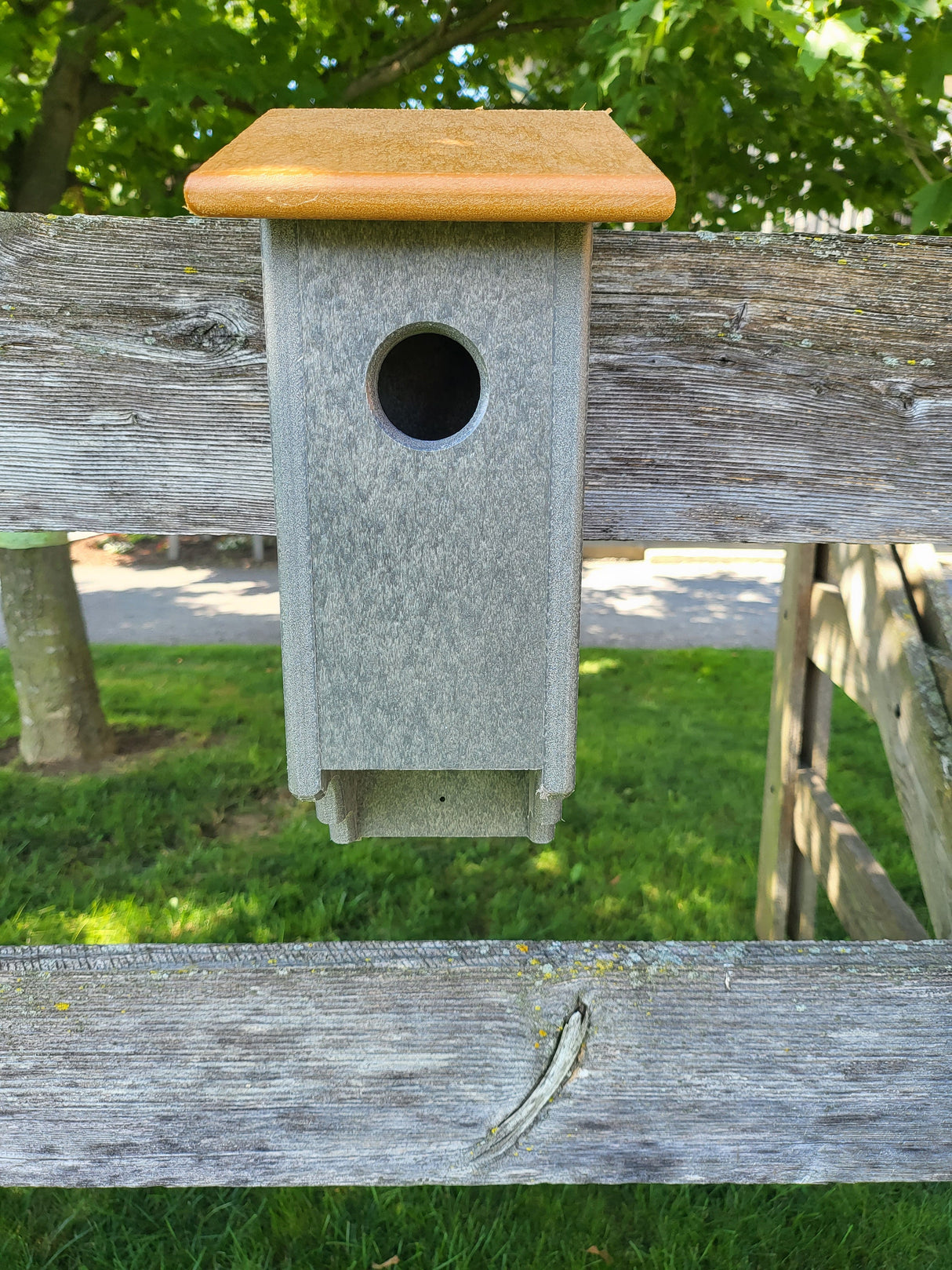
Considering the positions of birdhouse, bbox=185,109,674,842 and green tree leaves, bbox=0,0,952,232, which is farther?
green tree leaves, bbox=0,0,952,232

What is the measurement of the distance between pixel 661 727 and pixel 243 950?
179 inches

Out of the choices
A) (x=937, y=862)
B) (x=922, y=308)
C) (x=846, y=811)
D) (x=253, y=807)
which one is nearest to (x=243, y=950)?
(x=922, y=308)

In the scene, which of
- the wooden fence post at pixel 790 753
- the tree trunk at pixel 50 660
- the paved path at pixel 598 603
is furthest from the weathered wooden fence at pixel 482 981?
the paved path at pixel 598 603

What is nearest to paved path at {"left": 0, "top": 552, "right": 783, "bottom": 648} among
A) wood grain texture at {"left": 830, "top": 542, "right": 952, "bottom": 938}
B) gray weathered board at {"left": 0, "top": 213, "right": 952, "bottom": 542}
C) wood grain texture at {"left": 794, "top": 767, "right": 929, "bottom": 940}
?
wood grain texture at {"left": 794, "top": 767, "right": 929, "bottom": 940}

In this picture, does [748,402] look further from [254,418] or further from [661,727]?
[661,727]

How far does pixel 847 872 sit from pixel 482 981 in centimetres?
182

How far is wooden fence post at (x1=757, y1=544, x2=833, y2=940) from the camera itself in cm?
302

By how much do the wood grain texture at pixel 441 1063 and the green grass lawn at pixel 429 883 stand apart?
4.10ft

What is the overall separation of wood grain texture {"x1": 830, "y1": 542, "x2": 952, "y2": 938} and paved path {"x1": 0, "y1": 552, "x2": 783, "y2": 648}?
205 inches

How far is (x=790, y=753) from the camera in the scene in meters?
3.12

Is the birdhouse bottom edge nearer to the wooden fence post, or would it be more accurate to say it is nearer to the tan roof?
the tan roof

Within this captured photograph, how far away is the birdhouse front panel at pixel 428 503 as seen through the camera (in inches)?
37.3

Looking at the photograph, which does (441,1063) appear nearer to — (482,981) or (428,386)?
(482,981)

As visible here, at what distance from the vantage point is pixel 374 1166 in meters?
1.09
